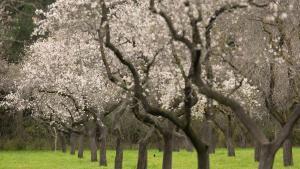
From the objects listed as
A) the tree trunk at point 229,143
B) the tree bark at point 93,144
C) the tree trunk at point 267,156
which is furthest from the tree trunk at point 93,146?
the tree trunk at point 267,156

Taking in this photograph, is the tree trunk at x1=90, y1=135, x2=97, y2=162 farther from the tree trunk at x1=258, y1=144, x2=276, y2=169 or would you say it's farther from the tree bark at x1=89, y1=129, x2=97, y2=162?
the tree trunk at x1=258, y1=144, x2=276, y2=169

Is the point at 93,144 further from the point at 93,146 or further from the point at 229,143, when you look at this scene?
the point at 229,143

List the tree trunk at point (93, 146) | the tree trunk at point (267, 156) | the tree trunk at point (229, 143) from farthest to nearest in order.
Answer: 1. the tree trunk at point (229, 143)
2. the tree trunk at point (93, 146)
3. the tree trunk at point (267, 156)

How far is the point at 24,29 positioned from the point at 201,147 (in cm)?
6373

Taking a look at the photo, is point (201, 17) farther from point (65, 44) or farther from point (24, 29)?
point (24, 29)

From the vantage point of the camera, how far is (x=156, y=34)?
19734 mm

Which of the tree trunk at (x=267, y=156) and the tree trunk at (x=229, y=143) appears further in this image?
the tree trunk at (x=229, y=143)

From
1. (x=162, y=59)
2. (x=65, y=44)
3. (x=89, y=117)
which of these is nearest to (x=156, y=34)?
(x=162, y=59)

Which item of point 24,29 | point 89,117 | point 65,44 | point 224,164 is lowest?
point 224,164

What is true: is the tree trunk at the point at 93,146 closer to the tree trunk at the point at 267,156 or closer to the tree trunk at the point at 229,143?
the tree trunk at the point at 229,143

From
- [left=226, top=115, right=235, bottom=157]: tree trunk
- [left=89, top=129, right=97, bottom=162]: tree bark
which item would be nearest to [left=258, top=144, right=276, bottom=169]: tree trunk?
[left=89, top=129, right=97, bottom=162]: tree bark

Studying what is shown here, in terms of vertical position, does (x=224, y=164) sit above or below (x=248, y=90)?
below

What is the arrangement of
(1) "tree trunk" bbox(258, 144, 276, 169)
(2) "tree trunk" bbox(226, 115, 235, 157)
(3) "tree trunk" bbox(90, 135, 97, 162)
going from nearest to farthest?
1. (1) "tree trunk" bbox(258, 144, 276, 169)
2. (3) "tree trunk" bbox(90, 135, 97, 162)
3. (2) "tree trunk" bbox(226, 115, 235, 157)

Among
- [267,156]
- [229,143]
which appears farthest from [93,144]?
[267,156]
